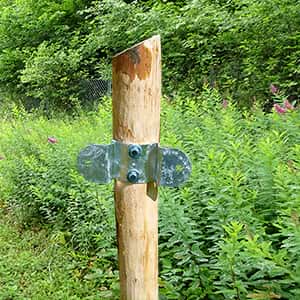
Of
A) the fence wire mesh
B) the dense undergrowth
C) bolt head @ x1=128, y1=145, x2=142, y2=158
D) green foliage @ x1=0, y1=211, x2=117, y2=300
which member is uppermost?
the fence wire mesh

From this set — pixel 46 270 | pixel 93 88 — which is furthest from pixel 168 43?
pixel 46 270

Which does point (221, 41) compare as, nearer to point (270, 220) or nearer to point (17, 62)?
point (270, 220)

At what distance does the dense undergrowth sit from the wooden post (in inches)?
16.3

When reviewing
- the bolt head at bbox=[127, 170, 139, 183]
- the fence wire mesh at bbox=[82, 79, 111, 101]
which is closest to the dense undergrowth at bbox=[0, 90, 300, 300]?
the bolt head at bbox=[127, 170, 139, 183]

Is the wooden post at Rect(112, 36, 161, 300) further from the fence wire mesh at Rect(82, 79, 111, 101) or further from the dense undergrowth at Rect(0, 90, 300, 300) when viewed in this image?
the fence wire mesh at Rect(82, 79, 111, 101)

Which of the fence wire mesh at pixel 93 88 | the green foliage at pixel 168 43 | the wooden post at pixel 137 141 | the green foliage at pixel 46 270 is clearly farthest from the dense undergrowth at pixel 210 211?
the fence wire mesh at pixel 93 88

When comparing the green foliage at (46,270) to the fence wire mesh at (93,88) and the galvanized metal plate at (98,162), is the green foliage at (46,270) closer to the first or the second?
the galvanized metal plate at (98,162)

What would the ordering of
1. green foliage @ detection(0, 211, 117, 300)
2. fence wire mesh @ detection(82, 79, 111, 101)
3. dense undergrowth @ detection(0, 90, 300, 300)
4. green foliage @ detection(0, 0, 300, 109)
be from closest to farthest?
dense undergrowth @ detection(0, 90, 300, 300) < green foliage @ detection(0, 211, 117, 300) < green foliage @ detection(0, 0, 300, 109) < fence wire mesh @ detection(82, 79, 111, 101)

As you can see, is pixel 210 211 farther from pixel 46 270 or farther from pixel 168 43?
pixel 168 43

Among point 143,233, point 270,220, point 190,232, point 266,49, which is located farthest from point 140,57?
point 266,49

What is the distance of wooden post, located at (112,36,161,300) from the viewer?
1241 mm

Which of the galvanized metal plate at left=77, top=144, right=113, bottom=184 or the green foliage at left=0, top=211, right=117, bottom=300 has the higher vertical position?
the galvanized metal plate at left=77, top=144, right=113, bottom=184

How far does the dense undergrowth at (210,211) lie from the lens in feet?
Answer: 5.58

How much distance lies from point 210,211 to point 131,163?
1.11 meters
